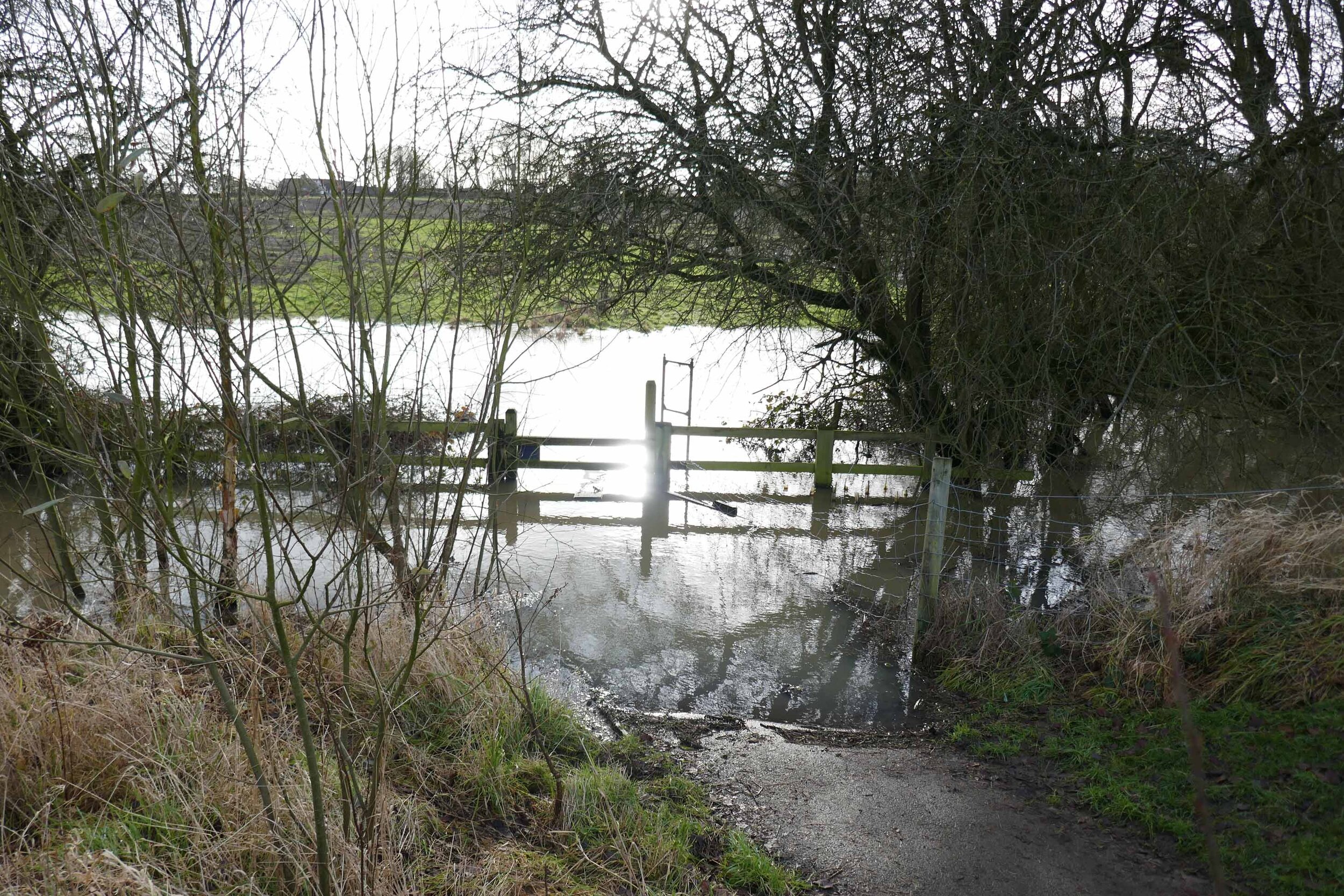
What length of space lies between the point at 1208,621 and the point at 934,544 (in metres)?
1.73

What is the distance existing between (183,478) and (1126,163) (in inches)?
367

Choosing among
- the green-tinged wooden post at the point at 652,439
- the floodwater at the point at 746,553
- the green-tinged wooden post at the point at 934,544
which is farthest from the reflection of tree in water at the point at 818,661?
the green-tinged wooden post at the point at 652,439

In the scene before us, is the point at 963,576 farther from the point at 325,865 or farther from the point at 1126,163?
the point at 325,865

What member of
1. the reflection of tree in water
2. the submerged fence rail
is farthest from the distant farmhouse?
the submerged fence rail

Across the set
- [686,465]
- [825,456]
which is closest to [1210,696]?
[825,456]

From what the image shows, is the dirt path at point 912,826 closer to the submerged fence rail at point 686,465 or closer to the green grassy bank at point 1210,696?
the green grassy bank at point 1210,696

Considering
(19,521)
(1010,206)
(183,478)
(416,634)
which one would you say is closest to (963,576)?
(1010,206)

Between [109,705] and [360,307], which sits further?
[109,705]

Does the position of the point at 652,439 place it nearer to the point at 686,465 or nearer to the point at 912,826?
the point at 686,465

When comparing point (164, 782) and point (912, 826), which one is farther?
point (912, 826)

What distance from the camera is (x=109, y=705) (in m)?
3.86

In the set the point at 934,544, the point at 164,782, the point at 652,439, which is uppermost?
the point at 652,439

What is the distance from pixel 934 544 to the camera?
6.44 metres

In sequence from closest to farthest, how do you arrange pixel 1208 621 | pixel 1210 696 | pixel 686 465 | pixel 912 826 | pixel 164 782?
pixel 164 782
pixel 912 826
pixel 1210 696
pixel 1208 621
pixel 686 465
